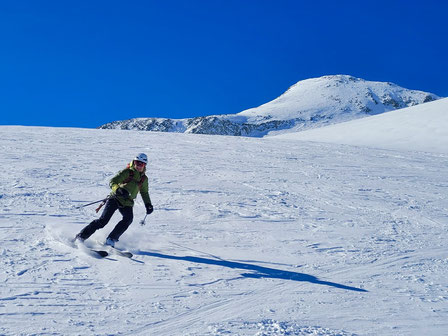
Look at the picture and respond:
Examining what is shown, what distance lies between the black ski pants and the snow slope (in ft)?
70.5

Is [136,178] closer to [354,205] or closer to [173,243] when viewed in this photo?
[173,243]

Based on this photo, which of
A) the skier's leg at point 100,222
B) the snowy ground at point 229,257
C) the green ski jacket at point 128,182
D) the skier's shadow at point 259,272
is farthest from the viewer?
the green ski jacket at point 128,182

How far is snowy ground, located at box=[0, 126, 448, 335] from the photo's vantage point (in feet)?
13.5

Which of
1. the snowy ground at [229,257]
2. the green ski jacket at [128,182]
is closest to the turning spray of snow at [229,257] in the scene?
the snowy ground at [229,257]

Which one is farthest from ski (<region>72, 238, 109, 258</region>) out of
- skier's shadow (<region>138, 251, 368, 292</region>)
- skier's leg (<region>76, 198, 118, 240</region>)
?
skier's shadow (<region>138, 251, 368, 292</region>)

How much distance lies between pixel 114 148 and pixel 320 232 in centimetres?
1184

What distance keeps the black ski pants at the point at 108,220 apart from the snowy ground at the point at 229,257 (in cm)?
33

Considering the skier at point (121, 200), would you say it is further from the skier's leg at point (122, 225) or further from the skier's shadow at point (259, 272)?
the skier's shadow at point (259, 272)

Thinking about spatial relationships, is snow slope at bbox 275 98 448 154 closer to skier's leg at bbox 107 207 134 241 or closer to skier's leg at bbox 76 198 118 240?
skier's leg at bbox 107 207 134 241

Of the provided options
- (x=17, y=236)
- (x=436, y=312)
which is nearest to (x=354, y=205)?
(x=436, y=312)

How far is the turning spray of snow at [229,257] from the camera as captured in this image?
4117mm

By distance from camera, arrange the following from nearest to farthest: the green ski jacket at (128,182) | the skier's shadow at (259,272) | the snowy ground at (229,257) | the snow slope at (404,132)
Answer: the snowy ground at (229,257), the skier's shadow at (259,272), the green ski jacket at (128,182), the snow slope at (404,132)

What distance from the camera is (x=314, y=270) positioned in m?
5.61

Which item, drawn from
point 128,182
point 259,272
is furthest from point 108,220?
point 259,272
